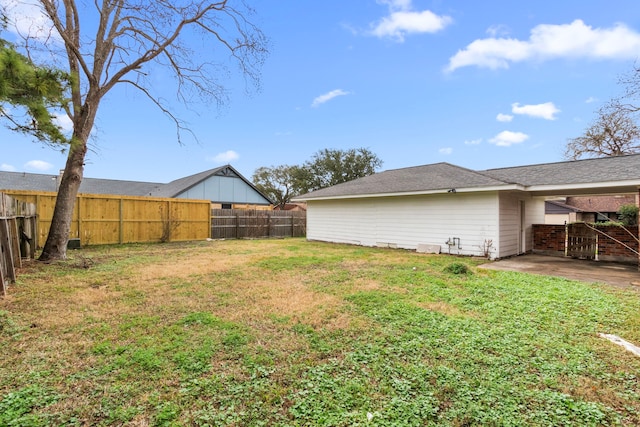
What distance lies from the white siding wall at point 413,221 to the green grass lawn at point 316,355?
411cm

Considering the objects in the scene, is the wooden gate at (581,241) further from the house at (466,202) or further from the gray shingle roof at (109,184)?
the gray shingle roof at (109,184)

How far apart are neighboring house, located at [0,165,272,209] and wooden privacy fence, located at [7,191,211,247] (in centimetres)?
998

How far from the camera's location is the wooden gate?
8867 millimetres

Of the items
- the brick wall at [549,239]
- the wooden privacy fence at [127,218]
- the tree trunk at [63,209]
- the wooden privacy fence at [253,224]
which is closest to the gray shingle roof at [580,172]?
the brick wall at [549,239]

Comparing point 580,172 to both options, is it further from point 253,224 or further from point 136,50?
point 253,224

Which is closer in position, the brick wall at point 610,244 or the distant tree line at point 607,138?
the brick wall at point 610,244

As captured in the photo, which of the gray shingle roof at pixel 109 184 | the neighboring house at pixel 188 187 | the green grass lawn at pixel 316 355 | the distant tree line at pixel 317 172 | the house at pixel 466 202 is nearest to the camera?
the green grass lawn at pixel 316 355

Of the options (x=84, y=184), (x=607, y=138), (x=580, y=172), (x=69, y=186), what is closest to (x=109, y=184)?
(x=84, y=184)

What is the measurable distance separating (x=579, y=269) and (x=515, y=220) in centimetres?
264

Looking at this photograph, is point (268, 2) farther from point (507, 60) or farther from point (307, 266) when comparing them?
point (507, 60)

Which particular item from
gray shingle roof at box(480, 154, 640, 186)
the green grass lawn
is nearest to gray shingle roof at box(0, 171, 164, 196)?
the green grass lawn

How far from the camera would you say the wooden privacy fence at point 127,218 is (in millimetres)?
10195

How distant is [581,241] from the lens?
902 centimetres

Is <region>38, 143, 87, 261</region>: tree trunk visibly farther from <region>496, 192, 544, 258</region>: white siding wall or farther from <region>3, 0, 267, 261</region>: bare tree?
<region>496, 192, 544, 258</region>: white siding wall
